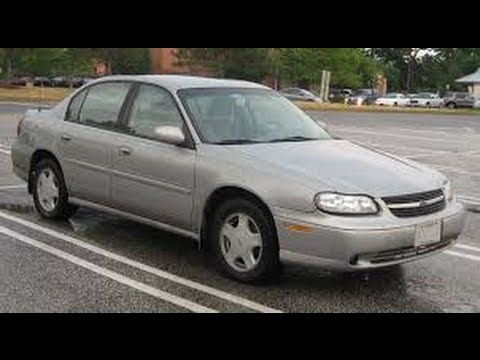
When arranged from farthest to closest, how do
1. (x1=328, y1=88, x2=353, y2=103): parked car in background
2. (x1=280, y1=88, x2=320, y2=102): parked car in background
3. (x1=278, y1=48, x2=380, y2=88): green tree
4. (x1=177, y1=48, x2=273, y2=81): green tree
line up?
1. (x1=328, y1=88, x2=353, y2=103): parked car in background
2. (x1=278, y1=48, x2=380, y2=88): green tree
3. (x1=177, y1=48, x2=273, y2=81): green tree
4. (x1=280, y1=88, x2=320, y2=102): parked car in background

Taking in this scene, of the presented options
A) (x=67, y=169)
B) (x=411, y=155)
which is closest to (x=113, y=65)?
(x=411, y=155)

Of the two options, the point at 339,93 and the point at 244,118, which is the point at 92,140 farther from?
the point at 339,93

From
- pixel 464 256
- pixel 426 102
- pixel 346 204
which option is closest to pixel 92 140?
pixel 346 204

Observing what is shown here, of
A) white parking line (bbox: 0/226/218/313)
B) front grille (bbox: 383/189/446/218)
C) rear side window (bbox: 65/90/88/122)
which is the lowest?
white parking line (bbox: 0/226/218/313)

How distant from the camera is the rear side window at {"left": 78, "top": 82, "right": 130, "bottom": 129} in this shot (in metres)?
6.85

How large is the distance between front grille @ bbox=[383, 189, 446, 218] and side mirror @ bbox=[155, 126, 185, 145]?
1.74 metres

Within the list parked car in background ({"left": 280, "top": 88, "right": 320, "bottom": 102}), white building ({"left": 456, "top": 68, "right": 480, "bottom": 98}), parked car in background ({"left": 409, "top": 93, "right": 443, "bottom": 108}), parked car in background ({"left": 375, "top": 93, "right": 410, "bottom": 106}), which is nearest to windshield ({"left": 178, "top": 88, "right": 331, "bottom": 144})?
parked car in background ({"left": 280, "top": 88, "right": 320, "bottom": 102})

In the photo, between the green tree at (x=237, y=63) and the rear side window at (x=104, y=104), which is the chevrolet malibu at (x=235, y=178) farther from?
the green tree at (x=237, y=63)

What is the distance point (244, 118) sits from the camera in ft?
21.1

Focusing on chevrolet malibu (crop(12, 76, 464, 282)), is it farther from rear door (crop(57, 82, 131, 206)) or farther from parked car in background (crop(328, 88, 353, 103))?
parked car in background (crop(328, 88, 353, 103))

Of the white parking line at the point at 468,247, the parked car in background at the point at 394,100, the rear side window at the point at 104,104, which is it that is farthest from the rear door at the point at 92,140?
the parked car in background at the point at 394,100

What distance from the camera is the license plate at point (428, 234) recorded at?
17.3 ft

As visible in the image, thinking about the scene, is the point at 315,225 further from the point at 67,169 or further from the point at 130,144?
the point at 67,169

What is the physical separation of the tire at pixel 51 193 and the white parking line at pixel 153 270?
21 cm
